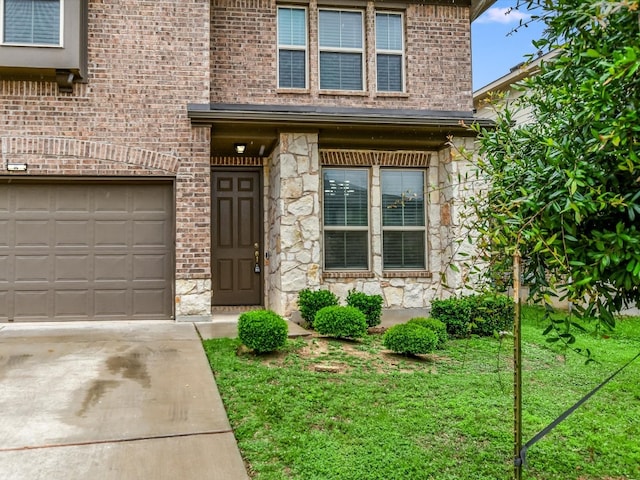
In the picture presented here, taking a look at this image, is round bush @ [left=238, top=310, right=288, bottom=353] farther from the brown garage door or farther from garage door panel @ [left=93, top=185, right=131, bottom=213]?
garage door panel @ [left=93, top=185, right=131, bottom=213]

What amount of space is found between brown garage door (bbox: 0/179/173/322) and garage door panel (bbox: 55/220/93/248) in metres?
0.01

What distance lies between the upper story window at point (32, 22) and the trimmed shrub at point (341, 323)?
533 centimetres

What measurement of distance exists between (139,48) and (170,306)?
395 centimetres

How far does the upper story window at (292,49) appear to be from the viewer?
8719 mm

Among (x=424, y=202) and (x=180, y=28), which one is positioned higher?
(x=180, y=28)

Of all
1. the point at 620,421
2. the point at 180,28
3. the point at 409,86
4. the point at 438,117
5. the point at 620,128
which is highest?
the point at 180,28

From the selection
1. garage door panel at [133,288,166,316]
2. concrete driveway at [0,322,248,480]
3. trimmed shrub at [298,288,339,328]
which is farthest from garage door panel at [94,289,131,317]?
trimmed shrub at [298,288,339,328]

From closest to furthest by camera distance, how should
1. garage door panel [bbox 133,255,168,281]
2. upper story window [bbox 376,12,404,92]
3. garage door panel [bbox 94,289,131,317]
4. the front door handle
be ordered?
garage door panel [bbox 94,289,131,317]
garage door panel [bbox 133,255,168,281]
upper story window [bbox 376,12,404,92]
the front door handle

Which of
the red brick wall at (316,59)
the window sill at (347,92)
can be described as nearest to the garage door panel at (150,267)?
the red brick wall at (316,59)

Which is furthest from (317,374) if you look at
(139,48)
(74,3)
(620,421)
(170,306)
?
(74,3)

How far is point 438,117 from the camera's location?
26.7ft

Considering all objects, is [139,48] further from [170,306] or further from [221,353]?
[221,353]

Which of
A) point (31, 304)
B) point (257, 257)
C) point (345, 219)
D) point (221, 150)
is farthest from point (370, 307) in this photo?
point (31, 304)

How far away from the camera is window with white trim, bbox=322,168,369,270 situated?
8.52m
